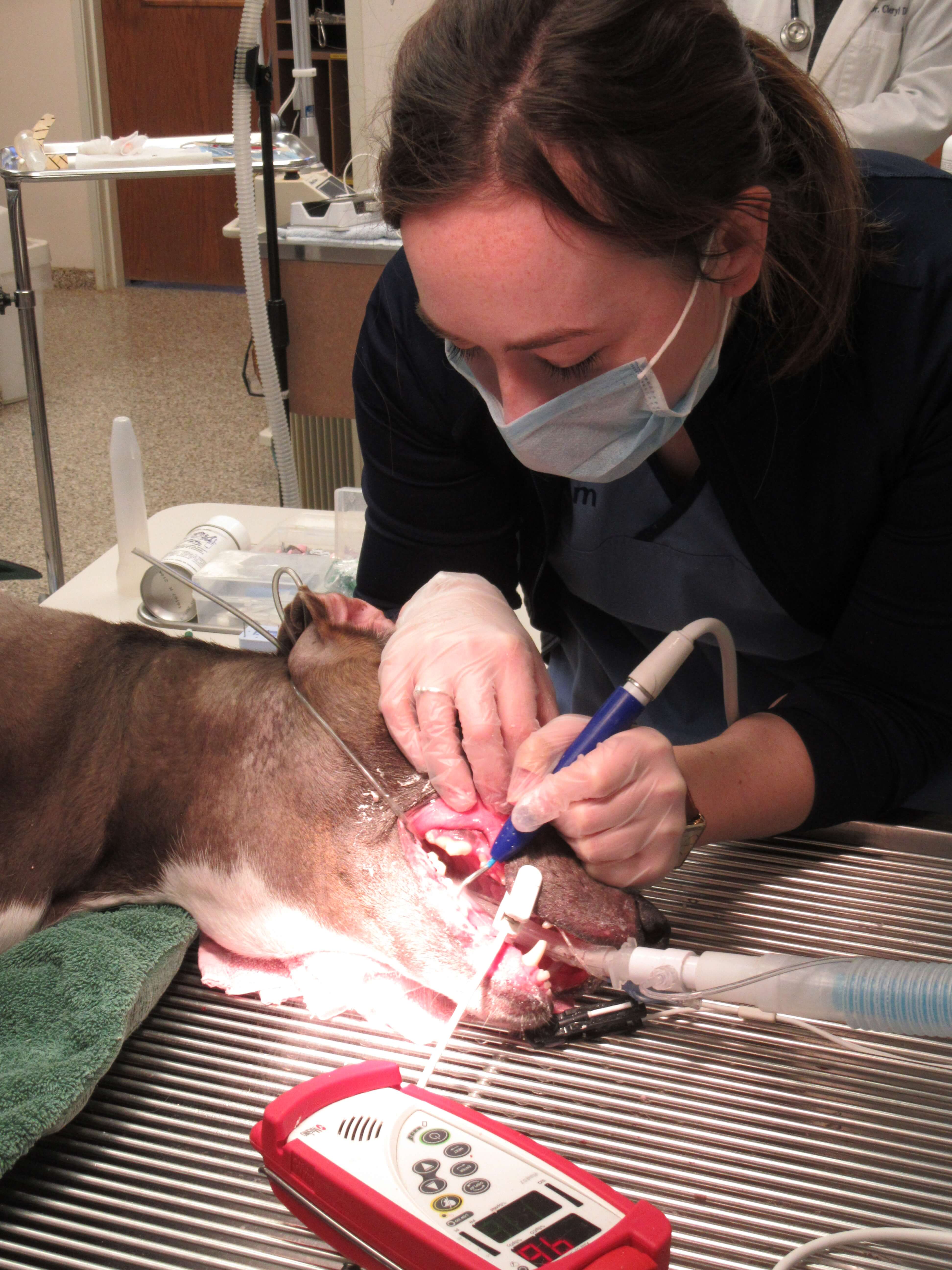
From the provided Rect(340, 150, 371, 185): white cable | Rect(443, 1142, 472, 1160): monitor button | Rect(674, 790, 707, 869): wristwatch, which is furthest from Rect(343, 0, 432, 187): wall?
Rect(443, 1142, 472, 1160): monitor button

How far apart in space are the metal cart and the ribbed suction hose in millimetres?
148

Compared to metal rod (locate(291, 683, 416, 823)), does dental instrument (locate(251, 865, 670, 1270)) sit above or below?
below

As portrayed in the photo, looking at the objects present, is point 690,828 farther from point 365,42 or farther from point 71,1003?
point 365,42

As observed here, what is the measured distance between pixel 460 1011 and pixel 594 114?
2.29 feet

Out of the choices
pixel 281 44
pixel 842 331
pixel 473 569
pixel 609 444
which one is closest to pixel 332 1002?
pixel 609 444

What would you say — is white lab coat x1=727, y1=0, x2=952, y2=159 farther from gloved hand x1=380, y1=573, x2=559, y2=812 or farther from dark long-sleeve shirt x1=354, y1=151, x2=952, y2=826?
gloved hand x1=380, y1=573, x2=559, y2=812

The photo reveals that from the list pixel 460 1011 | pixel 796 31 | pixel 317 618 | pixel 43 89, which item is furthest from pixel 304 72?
pixel 43 89

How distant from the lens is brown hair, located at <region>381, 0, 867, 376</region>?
0.86m

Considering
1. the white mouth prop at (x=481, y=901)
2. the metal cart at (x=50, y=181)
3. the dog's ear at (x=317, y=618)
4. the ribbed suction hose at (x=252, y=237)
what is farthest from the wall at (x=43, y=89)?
the white mouth prop at (x=481, y=901)

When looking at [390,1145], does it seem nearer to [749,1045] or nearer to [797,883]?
[749,1045]

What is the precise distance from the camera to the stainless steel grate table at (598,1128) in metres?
0.69

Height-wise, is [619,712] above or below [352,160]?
→ below

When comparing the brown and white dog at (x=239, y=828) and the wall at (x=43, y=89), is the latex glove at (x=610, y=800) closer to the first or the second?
the brown and white dog at (x=239, y=828)

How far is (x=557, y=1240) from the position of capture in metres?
0.63
